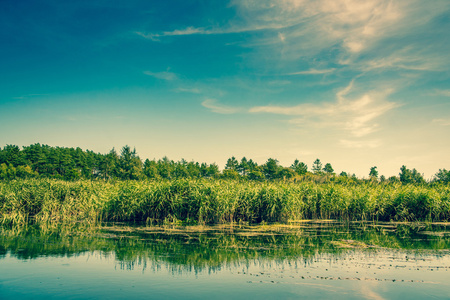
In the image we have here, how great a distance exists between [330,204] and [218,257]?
1063 cm

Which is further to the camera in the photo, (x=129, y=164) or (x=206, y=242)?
(x=129, y=164)

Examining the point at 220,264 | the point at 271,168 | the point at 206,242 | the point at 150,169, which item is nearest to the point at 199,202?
the point at 206,242

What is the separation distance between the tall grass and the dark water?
2639mm

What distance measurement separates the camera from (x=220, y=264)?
784 cm

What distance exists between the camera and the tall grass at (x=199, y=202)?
15.2 meters

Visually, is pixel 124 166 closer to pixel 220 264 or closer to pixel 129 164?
pixel 129 164

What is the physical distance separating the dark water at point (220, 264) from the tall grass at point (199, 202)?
104 inches

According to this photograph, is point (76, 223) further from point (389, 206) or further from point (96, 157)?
point (96, 157)

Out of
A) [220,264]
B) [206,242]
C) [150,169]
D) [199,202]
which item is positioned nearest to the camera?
[220,264]

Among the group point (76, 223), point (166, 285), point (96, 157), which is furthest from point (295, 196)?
point (96, 157)

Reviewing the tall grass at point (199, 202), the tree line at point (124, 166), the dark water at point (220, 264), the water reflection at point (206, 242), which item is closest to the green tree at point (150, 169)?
the tree line at point (124, 166)

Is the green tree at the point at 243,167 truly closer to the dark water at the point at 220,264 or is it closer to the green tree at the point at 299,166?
the green tree at the point at 299,166

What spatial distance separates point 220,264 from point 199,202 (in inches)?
288

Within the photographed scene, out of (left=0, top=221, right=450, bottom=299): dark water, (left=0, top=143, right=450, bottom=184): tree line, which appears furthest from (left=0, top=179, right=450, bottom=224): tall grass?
(left=0, top=143, right=450, bottom=184): tree line
